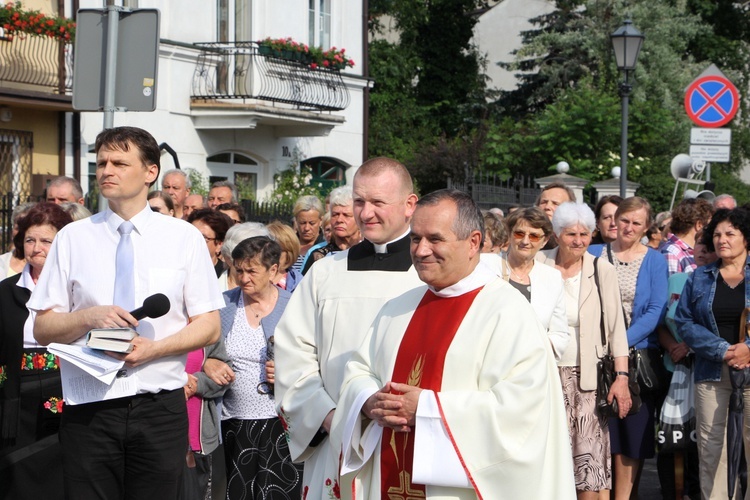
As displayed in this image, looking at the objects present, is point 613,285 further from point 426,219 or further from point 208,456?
point 426,219

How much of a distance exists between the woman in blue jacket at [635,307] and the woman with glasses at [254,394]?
2.71 m

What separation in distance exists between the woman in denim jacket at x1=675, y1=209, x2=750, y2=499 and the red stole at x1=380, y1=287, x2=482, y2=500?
12.6 ft

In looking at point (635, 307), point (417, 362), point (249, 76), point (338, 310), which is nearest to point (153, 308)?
point (338, 310)

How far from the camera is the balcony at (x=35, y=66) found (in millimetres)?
17859

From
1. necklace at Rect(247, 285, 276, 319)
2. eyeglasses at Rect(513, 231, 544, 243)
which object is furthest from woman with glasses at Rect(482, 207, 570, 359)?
necklace at Rect(247, 285, 276, 319)

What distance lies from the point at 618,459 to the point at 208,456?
10.0 feet

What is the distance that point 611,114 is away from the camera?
2900 cm

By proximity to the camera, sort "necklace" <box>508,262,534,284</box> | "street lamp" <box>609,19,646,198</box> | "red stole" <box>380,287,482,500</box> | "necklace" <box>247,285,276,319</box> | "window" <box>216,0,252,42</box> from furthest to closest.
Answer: "window" <box>216,0,252,42</box> → "street lamp" <box>609,19,646,198</box> → "necklace" <box>508,262,534,284</box> → "necklace" <box>247,285,276,319</box> → "red stole" <box>380,287,482,500</box>

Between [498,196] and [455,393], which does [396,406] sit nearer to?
[455,393]

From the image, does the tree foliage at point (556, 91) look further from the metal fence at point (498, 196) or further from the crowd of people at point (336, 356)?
the crowd of people at point (336, 356)

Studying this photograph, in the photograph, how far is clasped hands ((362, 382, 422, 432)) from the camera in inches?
164

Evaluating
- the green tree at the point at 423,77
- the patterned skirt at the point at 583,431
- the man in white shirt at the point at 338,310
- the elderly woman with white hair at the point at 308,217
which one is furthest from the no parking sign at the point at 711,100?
the green tree at the point at 423,77

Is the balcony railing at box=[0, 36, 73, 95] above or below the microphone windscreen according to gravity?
above

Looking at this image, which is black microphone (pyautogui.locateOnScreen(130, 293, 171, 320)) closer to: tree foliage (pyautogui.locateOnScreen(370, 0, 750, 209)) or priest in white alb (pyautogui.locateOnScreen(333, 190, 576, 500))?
priest in white alb (pyautogui.locateOnScreen(333, 190, 576, 500))
